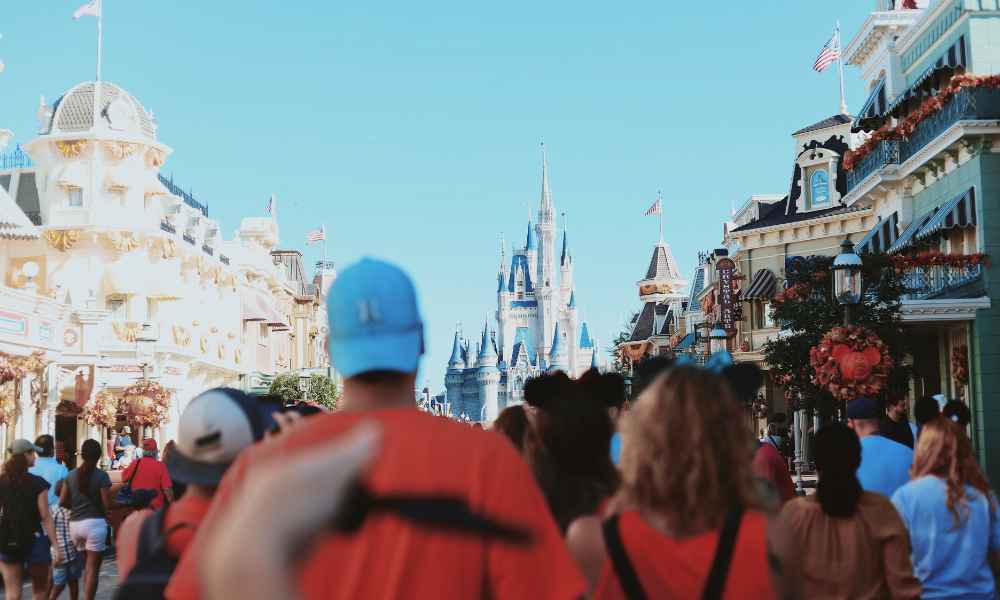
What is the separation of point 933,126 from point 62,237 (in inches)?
1143

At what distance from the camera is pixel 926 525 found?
18.3 ft

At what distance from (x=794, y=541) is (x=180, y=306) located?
4459cm

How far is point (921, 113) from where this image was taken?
2136cm

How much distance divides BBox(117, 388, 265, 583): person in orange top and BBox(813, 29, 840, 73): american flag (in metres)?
29.4

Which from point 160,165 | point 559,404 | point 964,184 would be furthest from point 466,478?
point 160,165

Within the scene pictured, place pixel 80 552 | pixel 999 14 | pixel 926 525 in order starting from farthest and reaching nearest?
pixel 999 14
pixel 80 552
pixel 926 525

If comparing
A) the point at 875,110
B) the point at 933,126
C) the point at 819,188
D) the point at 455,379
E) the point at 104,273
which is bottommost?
the point at 455,379

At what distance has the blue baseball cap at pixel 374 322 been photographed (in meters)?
2.57

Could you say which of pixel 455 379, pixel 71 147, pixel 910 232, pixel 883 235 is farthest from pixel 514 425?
pixel 455 379

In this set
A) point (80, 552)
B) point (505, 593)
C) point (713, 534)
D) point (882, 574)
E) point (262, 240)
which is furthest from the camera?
point (262, 240)

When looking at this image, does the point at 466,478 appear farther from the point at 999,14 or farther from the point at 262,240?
the point at 262,240

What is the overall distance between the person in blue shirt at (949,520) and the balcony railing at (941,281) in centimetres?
1506

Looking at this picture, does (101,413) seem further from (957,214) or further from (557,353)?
(557,353)

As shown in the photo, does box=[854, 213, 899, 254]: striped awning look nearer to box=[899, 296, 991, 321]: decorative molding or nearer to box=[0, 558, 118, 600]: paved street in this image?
box=[899, 296, 991, 321]: decorative molding
